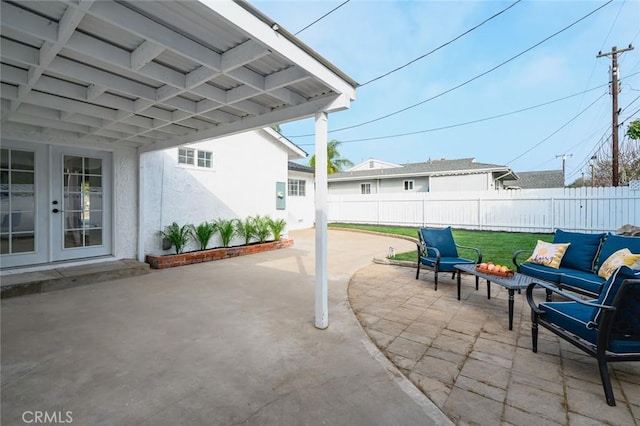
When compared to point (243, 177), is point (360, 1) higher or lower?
higher

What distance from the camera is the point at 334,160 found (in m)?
25.1

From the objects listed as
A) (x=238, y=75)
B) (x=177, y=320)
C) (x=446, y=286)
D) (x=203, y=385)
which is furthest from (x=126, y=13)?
(x=446, y=286)

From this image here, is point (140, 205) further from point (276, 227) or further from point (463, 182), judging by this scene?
point (463, 182)

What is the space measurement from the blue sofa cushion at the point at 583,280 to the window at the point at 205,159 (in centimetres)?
848

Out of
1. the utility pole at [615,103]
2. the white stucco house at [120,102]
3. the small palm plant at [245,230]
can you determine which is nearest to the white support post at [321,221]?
the white stucco house at [120,102]

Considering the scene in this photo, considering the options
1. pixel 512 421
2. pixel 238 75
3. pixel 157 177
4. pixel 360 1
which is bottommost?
pixel 512 421

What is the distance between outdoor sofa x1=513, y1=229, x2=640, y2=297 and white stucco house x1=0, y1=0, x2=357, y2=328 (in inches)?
136

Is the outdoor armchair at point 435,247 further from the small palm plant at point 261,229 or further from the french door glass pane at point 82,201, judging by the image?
the french door glass pane at point 82,201

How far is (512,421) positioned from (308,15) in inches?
373

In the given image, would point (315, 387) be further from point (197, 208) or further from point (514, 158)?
point (514, 158)

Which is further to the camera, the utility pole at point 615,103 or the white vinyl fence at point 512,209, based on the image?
the utility pole at point 615,103

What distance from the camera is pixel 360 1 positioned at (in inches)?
292

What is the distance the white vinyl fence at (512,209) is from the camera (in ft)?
32.6

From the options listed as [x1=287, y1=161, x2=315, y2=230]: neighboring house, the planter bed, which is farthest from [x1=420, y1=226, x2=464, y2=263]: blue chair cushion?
[x1=287, y1=161, x2=315, y2=230]: neighboring house
